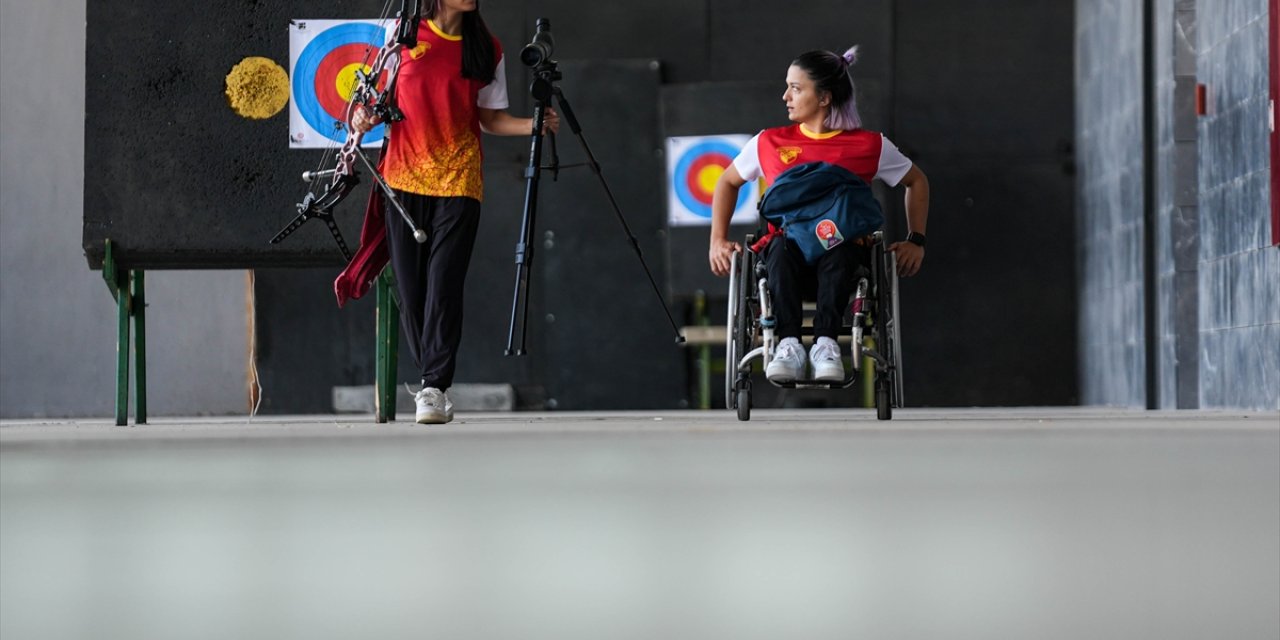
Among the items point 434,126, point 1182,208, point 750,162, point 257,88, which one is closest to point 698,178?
point 1182,208

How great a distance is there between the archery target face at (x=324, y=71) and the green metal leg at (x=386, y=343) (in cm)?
A: 37

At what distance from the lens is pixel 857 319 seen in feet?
11.4

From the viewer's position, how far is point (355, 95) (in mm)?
3494

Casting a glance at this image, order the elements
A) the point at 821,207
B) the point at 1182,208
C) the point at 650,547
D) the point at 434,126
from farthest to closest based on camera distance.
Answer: the point at 1182,208
the point at 821,207
the point at 434,126
the point at 650,547

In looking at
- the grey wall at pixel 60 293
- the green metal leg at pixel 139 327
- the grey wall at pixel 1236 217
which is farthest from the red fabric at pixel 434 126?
the grey wall at pixel 60 293

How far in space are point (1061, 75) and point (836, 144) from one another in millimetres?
3127

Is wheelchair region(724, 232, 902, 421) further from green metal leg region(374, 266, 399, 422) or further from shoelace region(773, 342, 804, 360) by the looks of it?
green metal leg region(374, 266, 399, 422)

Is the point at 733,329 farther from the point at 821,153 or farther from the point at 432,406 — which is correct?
the point at 432,406

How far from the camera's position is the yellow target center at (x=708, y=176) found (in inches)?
245

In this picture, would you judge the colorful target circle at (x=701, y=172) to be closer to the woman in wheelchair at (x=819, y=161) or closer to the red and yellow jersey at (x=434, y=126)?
the woman in wheelchair at (x=819, y=161)

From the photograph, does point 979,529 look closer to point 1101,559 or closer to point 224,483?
point 1101,559

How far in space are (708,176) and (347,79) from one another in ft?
7.75

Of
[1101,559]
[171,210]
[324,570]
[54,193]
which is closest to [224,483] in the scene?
[324,570]

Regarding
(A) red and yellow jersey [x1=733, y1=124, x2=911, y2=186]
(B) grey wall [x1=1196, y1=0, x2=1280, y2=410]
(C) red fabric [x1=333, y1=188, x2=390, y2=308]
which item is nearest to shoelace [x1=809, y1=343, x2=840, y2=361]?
(A) red and yellow jersey [x1=733, y1=124, x2=911, y2=186]
